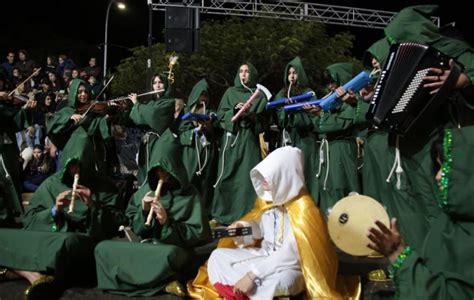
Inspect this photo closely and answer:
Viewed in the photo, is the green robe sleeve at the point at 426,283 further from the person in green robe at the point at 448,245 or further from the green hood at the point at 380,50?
the green hood at the point at 380,50

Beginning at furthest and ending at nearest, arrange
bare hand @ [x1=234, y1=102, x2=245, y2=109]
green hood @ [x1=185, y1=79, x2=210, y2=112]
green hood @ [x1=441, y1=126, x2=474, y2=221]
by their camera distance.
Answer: green hood @ [x1=185, y1=79, x2=210, y2=112] < bare hand @ [x1=234, y1=102, x2=245, y2=109] < green hood @ [x1=441, y1=126, x2=474, y2=221]

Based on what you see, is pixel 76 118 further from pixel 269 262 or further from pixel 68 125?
pixel 269 262

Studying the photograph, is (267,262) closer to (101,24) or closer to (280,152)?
(280,152)

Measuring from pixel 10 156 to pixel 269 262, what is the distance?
4.00 meters

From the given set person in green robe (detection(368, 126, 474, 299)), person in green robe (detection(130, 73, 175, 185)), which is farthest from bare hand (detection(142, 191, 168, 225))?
person in green robe (detection(368, 126, 474, 299))

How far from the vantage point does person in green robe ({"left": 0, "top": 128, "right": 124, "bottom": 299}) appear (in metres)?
4.60

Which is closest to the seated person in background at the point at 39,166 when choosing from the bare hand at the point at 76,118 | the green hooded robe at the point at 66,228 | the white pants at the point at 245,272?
the bare hand at the point at 76,118

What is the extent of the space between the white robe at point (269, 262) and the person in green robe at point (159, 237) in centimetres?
31

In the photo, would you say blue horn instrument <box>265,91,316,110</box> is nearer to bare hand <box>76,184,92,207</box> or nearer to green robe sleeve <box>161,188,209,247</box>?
green robe sleeve <box>161,188,209,247</box>

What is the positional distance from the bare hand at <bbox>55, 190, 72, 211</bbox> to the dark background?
19430 mm

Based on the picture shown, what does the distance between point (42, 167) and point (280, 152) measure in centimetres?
647

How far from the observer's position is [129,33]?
32.1 metres

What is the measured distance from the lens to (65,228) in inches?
195

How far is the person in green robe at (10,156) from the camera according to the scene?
6141 millimetres
